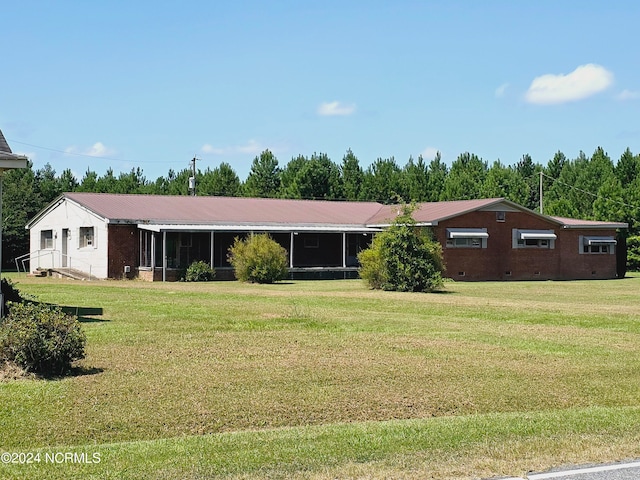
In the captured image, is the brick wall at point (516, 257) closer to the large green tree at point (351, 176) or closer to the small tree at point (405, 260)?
the small tree at point (405, 260)

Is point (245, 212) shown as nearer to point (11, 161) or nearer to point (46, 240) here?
point (46, 240)

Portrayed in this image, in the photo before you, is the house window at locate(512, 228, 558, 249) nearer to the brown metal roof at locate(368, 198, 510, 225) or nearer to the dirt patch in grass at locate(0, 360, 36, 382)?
the brown metal roof at locate(368, 198, 510, 225)

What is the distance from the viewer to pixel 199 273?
125 ft

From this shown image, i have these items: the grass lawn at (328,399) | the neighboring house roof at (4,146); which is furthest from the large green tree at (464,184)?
the neighboring house roof at (4,146)

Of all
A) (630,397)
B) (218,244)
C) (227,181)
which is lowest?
(630,397)

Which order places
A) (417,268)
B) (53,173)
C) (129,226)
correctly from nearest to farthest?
(417,268)
(129,226)
(53,173)

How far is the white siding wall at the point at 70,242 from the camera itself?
39531 millimetres

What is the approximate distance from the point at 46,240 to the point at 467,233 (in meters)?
21.5

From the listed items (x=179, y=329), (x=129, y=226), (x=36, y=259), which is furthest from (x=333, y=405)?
(x=36, y=259)

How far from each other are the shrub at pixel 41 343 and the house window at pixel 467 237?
3275 centimetres

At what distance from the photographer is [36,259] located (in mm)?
45844

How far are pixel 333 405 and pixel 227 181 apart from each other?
2627 inches

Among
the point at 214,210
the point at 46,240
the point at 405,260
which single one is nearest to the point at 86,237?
the point at 46,240

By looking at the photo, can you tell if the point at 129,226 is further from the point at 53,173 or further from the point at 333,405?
the point at 53,173
